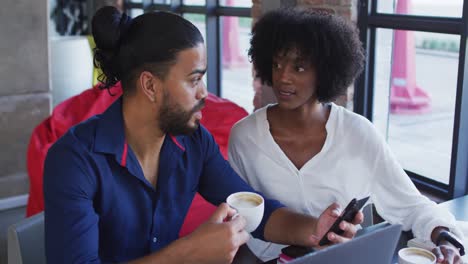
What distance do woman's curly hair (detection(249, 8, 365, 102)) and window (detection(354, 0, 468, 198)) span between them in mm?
472

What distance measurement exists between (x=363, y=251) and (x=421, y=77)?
2.18 m

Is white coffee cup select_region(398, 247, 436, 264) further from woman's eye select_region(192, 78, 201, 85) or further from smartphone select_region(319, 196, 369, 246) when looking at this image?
woman's eye select_region(192, 78, 201, 85)

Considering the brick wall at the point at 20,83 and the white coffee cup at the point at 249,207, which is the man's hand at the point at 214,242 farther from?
the brick wall at the point at 20,83

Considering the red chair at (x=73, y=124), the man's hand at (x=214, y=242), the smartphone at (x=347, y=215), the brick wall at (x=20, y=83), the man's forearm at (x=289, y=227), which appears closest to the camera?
the man's hand at (x=214, y=242)

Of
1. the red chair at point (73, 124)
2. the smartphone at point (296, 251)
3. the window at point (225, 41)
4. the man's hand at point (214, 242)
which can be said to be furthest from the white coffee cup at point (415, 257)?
the window at point (225, 41)

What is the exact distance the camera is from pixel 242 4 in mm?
3309

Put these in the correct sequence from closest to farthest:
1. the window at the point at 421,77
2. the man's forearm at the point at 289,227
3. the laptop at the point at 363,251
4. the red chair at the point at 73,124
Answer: the laptop at the point at 363,251, the man's forearm at the point at 289,227, the window at the point at 421,77, the red chair at the point at 73,124

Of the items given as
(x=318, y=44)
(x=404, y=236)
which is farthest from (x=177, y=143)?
(x=404, y=236)

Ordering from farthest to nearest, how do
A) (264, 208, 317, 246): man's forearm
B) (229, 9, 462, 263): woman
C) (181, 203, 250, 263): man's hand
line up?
1. (229, 9, 462, 263): woman
2. (264, 208, 317, 246): man's forearm
3. (181, 203, 250, 263): man's hand

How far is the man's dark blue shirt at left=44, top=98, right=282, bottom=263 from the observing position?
44.2 inches

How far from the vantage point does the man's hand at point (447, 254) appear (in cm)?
128

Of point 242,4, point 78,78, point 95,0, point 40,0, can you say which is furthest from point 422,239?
point 95,0

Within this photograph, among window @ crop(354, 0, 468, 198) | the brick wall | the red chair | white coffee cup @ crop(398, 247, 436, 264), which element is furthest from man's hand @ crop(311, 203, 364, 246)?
the brick wall

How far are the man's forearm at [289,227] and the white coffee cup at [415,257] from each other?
0.84 ft
